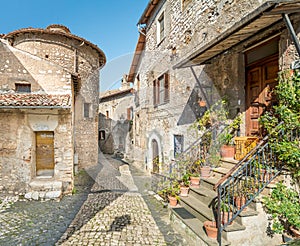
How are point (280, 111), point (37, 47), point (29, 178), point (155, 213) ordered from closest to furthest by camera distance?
point (280, 111) → point (155, 213) → point (29, 178) → point (37, 47)

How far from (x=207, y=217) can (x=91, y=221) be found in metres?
2.95

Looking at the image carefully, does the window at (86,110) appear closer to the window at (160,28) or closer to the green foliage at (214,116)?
the window at (160,28)

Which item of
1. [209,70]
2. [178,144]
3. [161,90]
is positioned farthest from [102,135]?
[209,70]

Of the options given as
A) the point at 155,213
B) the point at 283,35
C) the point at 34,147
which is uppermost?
the point at 283,35

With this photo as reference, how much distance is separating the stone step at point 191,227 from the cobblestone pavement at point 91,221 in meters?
0.22

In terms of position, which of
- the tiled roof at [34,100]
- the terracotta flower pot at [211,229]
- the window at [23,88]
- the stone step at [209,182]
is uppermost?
the window at [23,88]

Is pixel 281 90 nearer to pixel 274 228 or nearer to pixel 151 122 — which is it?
pixel 274 228

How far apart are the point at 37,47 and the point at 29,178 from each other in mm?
7687

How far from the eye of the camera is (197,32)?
7457mm

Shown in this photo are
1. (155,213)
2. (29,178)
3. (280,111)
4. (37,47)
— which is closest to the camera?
(280,111)

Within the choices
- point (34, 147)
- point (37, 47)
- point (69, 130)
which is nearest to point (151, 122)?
point (69, 130)

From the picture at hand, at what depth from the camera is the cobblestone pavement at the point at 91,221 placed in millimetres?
4362

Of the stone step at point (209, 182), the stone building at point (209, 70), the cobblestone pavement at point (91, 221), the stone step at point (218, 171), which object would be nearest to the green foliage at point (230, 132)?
the stone building at point (209, 70)

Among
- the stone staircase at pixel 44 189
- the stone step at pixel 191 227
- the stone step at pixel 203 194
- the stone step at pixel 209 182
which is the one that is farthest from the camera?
the stone staircase at pixel 44 189
